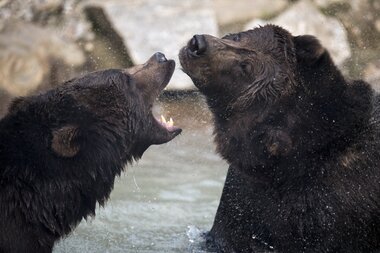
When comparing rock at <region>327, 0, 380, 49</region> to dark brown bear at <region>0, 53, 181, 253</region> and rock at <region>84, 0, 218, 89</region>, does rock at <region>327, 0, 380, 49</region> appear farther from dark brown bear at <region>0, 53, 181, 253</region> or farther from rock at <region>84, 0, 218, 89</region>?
dark brown bear at <region>0, 53, 181, 253</region>

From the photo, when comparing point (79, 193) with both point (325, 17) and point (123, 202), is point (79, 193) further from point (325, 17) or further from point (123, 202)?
point (325, 17)

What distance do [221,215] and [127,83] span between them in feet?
4.23

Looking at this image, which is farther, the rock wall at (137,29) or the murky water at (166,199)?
the rock wall at (137,29)

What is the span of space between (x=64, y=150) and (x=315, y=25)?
6.39 m

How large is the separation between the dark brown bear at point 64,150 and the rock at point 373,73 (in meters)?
5.45

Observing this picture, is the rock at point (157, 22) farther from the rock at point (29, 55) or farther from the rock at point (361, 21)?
the rock at point (361, 21)

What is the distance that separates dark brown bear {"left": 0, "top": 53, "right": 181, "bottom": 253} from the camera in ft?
16.8

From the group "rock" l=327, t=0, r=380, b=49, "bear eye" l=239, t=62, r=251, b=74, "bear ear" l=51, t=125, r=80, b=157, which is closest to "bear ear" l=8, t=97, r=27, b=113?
"bear ear" l=51, t=125, r=80, b=157

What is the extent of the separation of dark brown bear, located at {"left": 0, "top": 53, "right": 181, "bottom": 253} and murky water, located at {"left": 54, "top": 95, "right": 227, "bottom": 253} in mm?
1153

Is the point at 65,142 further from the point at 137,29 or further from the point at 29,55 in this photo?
the point at 137,29

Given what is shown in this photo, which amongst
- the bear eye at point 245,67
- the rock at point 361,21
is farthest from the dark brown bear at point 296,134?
the rock at point 361,21

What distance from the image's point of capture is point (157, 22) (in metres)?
10.9

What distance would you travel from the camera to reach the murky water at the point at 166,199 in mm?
7074

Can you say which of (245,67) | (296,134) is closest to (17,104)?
(245,67)
